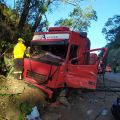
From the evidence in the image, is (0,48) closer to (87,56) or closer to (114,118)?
(87,56)

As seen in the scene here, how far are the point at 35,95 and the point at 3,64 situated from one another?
3691 mm

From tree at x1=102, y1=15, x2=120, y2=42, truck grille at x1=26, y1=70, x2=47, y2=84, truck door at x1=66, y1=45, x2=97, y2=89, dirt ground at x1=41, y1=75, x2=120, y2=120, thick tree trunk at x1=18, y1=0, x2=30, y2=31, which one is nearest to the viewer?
dirt ground at x1=41, y1=75, x2=120, y2=120

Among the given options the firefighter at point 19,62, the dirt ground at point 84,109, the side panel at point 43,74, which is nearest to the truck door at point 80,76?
the side panel at point 43,74

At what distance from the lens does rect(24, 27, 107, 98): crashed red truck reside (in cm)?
1433

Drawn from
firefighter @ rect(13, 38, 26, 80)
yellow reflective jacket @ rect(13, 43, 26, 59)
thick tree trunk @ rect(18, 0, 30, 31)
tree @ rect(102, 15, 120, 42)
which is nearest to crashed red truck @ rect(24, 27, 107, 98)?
firefighter @ rect(13, 38, 26, 80)

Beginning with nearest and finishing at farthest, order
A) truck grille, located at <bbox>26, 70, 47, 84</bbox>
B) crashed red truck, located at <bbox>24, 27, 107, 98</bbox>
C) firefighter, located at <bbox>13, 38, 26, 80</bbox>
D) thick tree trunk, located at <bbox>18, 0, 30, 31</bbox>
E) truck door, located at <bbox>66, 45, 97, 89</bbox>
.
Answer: crashed red truck, located at <bbox>24, 27, 107, 98</bbox>, truck grille, located at <bbox>26, 70, 47, 84</bbox>, truck door, located at <bbox>66, 45, 97, 89</bbox>, firefighter, located at <bbox>13, 38, 26, 80</bbox>, thick tree trunk, located at <bbox>18, 0, 30, 31</bbox>

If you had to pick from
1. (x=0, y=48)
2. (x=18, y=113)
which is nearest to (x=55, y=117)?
(x=18, y=113)

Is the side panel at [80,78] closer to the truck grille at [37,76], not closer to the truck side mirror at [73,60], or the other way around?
the truck side mirror at [73,60]

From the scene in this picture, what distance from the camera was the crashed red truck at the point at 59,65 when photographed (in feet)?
47.0

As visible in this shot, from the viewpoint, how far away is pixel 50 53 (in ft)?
50.5

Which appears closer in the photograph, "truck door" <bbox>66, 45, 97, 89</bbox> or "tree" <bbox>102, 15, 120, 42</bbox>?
"truck door" <bbox>66, 45, 97, 89</bbox>

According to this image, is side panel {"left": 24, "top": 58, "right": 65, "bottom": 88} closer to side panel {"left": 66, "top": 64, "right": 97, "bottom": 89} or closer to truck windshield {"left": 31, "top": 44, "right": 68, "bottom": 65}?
truck windshield {"left": 31, "top": 44, "right": 68, "bottom": 65}

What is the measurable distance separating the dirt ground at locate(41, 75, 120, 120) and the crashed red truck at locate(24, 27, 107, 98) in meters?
0.83

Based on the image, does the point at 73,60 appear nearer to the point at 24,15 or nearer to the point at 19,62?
the point at 19,62
